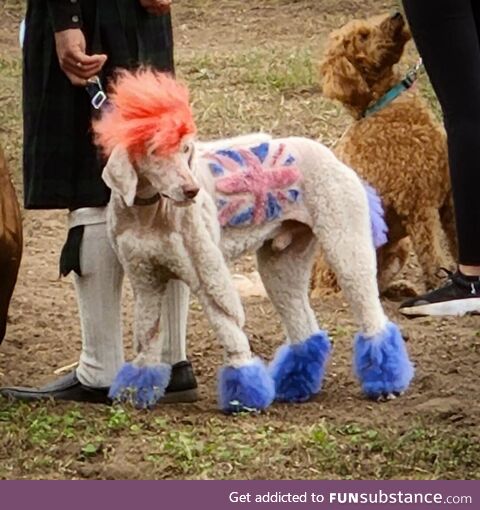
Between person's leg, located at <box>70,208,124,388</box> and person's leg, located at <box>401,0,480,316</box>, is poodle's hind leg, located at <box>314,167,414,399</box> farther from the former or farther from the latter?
person's leg, located at <box>70,208,124,388</box>

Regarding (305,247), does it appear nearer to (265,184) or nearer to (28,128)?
(265,184)

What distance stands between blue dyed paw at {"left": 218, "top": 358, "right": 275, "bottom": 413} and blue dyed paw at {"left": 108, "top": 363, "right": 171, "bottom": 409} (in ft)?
0.60

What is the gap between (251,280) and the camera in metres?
6.50

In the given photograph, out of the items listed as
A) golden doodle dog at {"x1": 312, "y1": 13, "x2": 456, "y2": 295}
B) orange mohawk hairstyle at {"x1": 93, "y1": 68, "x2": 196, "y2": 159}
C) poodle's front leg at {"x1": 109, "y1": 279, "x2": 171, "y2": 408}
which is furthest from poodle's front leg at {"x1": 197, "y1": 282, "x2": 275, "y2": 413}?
golden doodle dog at {"x1": 312, "y1": 13, "x2": 456, "y2": 295}

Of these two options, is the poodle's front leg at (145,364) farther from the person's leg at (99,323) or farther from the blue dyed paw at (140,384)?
the person's leg at (99,323)

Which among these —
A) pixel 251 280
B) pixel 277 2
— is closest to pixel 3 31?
pixel 277 2

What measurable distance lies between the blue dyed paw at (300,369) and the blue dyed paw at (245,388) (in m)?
0.22

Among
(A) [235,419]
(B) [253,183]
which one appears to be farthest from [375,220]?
(A) [235,419]

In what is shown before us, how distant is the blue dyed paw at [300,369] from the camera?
484cm

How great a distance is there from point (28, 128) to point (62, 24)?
39 cm

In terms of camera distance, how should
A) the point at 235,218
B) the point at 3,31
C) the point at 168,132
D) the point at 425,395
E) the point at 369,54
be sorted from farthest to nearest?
the point at 3,31 < the point at 369,54 < the point at 425,395 < the point at 235,218 < the point at 168,132

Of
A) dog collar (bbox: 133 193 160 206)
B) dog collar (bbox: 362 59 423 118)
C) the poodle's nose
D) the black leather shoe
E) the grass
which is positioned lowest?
the grass

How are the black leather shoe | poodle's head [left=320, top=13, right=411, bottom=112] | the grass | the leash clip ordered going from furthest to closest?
poodle's head [left=320, top=13, right=411, bottom=112], the black leather shoe, the leash clip, the grass

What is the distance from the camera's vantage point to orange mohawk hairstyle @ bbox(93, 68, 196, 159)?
4238 millimetres
